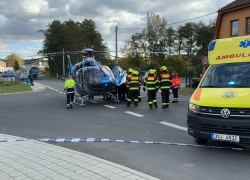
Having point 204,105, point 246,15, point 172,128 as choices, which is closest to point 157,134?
point 172,128

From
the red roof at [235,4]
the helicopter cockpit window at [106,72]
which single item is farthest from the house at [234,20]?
the helicopter cockpit window at [106,72]

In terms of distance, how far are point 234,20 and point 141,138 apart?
23.9m

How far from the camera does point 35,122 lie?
9609mm

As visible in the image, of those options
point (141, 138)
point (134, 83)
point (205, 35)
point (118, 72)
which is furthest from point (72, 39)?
point (141, 138)

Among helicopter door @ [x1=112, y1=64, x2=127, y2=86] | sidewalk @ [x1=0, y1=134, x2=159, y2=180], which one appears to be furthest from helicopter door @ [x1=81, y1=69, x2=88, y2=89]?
sidewalk @ [x1=0, y1=134, x2=159, y2=180]

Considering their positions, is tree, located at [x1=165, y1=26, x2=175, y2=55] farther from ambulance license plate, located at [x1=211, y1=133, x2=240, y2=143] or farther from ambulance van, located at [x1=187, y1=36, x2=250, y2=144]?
ambulance license plate, located at [x1=211, y1=133, x2=240, y2=143]

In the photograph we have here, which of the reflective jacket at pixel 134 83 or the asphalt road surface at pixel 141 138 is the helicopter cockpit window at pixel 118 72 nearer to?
the reflective jacket at pixel 134 83

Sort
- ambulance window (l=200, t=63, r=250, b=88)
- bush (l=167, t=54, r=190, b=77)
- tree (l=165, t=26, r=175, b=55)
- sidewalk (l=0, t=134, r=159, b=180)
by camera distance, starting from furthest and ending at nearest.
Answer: tree (l=165, t=26, r=175, b=55), bush (l=167, t=54, r=190, b=77), ambulance window (l=200, t=63, r=250, b=88), sidewalk (l=0, t=134, r=159, b=180)

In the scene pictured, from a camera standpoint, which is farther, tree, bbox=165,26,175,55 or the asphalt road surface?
tree, bbox=165,26,175,55

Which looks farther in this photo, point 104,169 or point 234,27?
point 234,27

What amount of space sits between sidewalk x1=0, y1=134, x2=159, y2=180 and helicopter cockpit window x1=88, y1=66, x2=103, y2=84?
7771mm

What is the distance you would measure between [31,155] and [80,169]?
149cm

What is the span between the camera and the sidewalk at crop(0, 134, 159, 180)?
4.18 m

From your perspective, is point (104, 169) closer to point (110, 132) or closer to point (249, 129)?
point (249, 129)
